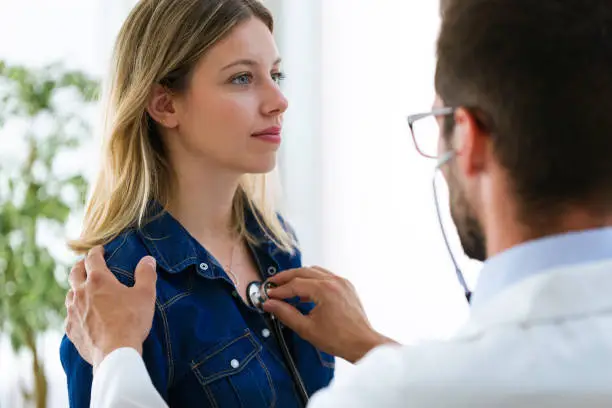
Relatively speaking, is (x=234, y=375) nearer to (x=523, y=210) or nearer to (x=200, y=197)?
(x=200, y=197)

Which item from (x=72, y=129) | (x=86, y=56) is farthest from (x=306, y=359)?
(x=86, y=56)

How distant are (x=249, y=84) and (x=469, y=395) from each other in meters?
0.95

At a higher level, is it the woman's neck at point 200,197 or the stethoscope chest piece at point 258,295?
the woman's neck at point 200,197

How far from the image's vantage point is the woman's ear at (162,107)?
1.67m

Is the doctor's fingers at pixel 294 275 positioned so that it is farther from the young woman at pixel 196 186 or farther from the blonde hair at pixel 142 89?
the blonde hair at pixel 142 89

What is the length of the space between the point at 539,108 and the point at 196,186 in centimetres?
86

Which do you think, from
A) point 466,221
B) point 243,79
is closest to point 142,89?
point 243,79

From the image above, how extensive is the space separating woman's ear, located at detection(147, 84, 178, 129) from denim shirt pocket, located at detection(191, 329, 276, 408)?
1.39ft

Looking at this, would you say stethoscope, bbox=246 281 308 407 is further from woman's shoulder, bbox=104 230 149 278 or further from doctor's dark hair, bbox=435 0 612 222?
doctor's dark hair, bbox=435 0 612 222

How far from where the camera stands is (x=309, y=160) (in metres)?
3.21

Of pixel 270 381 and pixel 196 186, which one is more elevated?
pixel 196 186

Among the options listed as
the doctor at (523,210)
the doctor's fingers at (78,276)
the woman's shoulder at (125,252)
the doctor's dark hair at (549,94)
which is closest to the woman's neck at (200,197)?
the woman's shoulder at (125,252)

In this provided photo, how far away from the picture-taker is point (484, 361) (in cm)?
88

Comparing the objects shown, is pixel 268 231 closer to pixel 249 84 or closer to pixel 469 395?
pixel 249 84
